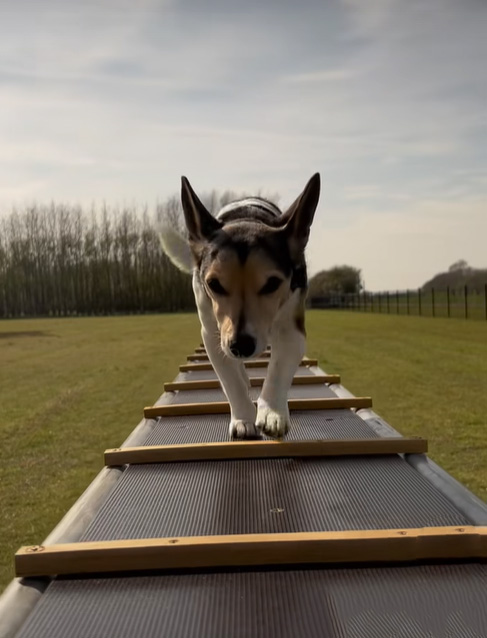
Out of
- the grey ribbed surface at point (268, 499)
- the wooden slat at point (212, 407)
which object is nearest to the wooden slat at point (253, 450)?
the grey ribbed surface at point (268, 499)

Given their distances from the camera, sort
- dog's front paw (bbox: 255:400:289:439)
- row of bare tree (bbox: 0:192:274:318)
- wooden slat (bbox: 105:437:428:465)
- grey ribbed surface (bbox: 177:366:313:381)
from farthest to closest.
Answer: row of bare tree (bbox: 0:192:274:318) → grey ribbed surface (bbox: 177:366:313:381) → dog's front paw (bbox: 255:400:289:439) → wooden slat (bbox: 105:437:428:465)

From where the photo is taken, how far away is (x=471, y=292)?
40.7 m

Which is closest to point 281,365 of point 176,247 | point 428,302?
point 176,247

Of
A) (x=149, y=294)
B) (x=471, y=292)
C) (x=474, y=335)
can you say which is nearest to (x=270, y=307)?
(x=474, y=335)

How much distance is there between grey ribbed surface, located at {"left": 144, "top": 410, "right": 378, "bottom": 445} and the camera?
4465mm

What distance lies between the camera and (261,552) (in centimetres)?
244

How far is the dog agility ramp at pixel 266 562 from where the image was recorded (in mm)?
2084

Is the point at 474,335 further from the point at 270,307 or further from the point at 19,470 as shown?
the point at 270,307

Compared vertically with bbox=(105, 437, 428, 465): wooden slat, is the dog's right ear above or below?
above

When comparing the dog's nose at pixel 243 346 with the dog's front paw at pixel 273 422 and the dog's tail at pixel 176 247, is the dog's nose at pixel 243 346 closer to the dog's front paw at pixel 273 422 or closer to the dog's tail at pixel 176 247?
the dog's front paw at pixel 273 422

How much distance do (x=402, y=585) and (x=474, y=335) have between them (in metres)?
22.8

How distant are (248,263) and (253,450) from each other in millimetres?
1129

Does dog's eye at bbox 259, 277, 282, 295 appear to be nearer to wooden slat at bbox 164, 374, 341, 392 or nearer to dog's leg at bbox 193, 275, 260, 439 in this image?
dog's leg at bbox 193, 275, 260, 439

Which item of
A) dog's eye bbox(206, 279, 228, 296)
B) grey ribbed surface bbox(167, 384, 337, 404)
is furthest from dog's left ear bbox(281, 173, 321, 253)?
grey ribbed surface bbox(167, 384, 337, 404)
